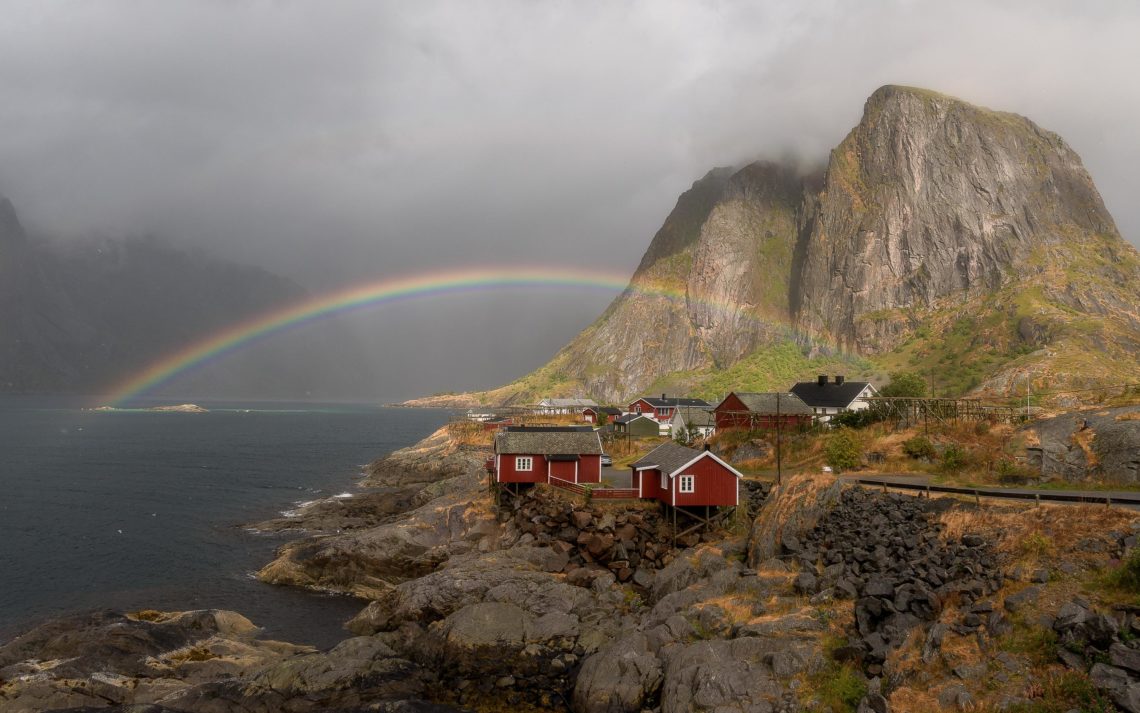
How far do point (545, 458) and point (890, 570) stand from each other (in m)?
31.5

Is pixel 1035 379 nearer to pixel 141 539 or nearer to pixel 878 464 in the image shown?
pixel 878 464

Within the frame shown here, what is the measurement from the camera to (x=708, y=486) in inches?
1772

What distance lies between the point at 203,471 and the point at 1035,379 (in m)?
138

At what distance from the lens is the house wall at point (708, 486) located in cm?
4481

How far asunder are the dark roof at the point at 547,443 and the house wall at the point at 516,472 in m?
0.64

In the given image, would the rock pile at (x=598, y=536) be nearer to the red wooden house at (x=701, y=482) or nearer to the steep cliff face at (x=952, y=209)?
the red wooden house at (x=701, y=482)

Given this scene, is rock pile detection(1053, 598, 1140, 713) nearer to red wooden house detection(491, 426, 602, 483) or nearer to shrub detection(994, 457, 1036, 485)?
shrub detection(994, 457, 1036, 485)

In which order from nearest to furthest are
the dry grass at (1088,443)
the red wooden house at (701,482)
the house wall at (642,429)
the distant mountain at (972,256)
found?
the dry grass at (1088,443) → the red wooden house at (701,482) → the house wall at (642,429) → the distant mountain at (972,256)

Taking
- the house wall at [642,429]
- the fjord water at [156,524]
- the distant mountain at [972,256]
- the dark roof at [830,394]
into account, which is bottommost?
the fjord water at [156,524]

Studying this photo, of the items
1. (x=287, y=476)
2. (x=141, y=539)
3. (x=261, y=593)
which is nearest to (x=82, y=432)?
(x=287, y=476)

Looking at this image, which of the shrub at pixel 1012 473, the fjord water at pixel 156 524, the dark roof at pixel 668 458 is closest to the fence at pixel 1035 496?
the shrub at pixel 1012 473

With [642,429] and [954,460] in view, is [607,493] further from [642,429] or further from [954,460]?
[642,429]

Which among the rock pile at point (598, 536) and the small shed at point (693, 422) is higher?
the small shed at point (693, 422)

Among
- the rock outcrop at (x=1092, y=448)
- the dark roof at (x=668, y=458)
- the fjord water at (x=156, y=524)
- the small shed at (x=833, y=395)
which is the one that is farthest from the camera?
the small shed at (x=833, y=395)
